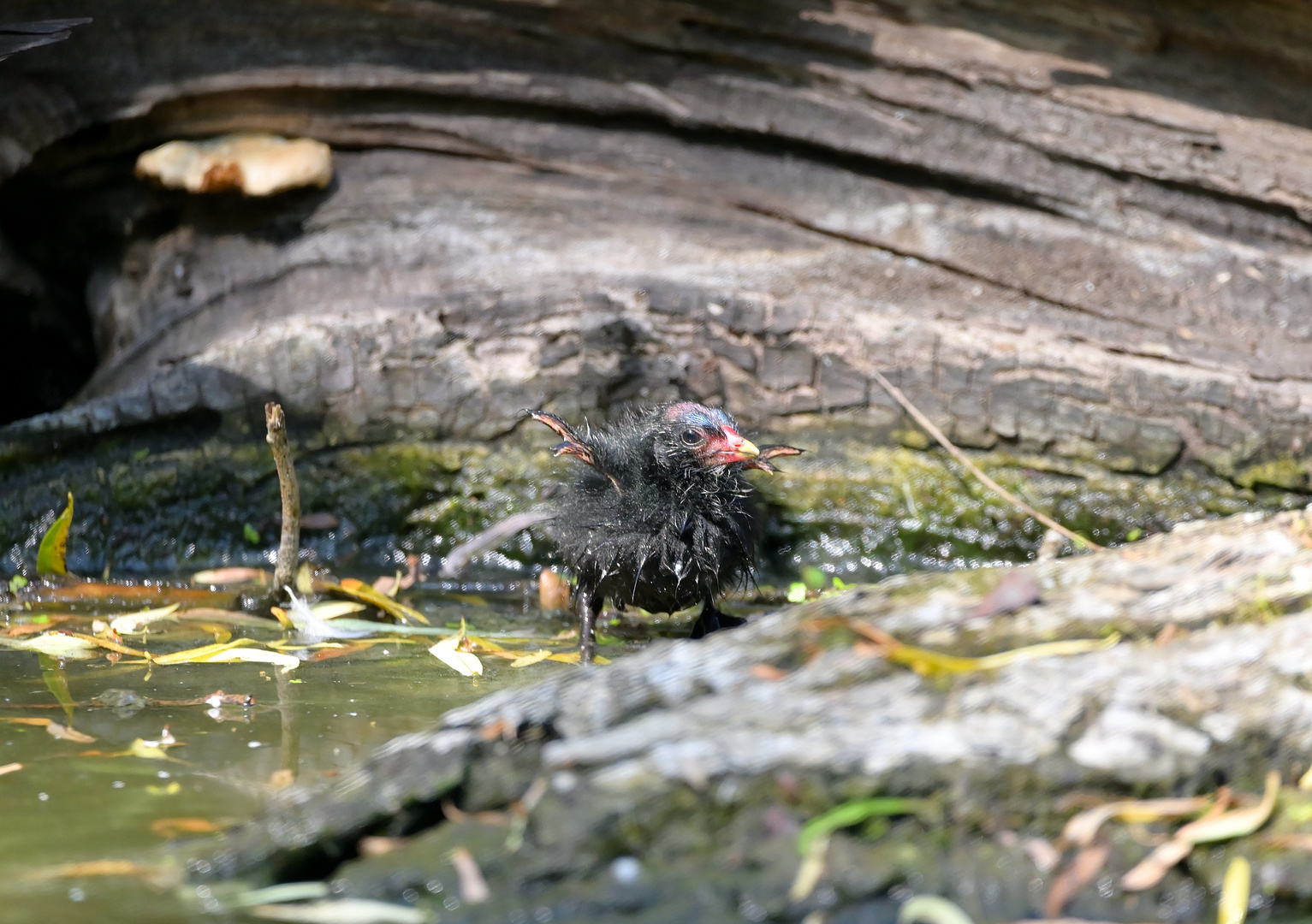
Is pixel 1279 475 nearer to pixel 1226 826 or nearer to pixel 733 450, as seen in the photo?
pixel 733 450

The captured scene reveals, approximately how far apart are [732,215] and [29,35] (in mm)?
3303

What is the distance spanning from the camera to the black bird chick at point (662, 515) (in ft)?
14.2

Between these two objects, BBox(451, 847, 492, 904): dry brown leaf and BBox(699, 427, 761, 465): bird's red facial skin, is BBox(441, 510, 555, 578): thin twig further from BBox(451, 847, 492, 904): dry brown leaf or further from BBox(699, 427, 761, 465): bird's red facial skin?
BBox(451, 847, 492, 904): dry brown leaf

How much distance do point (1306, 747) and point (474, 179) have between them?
494cm

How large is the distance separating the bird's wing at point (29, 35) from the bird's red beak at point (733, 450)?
325cm

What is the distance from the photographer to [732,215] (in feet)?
19.9

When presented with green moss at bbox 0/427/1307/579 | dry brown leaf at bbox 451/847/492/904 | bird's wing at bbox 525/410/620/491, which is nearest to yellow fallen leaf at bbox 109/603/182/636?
green moss at bbox 0/427/1307/579

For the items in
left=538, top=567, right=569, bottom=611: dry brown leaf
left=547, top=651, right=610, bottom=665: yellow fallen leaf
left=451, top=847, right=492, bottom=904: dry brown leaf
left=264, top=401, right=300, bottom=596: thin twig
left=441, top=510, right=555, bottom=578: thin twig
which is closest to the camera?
left=451, top=847, right=492, bottom=904: dry brown leaf

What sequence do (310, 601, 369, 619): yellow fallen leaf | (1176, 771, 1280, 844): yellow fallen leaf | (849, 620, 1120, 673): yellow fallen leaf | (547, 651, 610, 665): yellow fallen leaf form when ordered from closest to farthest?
(1176, 771, 1280, 844): yellow fallen leaf < (849, 620, 1120, 673): yellow fallen leaf < (547, 651, 610, 665): yellow fallen leaf < (310, 601, 369, 619): yellow fallen leaf

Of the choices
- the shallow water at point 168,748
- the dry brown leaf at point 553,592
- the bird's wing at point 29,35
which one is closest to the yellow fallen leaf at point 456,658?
the shallow water at point 168,748

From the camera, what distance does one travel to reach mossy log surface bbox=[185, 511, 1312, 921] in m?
2.09

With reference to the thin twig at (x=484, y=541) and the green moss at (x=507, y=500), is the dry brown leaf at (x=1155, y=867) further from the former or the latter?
the thin twig at (x=484, y=541)

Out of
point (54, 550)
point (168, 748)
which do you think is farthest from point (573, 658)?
point (54, 550)

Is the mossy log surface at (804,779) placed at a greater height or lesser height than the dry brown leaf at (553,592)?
greater
